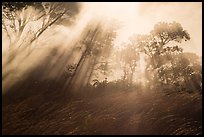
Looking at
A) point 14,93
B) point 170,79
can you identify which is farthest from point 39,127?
point 170,79

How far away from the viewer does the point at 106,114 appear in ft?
108

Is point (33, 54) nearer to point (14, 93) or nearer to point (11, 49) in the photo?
point (11, 49)

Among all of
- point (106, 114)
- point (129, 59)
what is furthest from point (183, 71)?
point (106, 114)

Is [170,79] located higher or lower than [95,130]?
higher

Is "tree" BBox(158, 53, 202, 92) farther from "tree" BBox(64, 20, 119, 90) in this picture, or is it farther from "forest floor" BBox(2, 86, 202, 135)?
"forest floor" BBox(2, 86, 202, 135)

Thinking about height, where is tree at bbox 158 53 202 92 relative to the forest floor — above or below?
above

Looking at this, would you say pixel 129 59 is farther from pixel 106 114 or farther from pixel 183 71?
pixel 106 114

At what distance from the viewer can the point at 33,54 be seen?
181 feet

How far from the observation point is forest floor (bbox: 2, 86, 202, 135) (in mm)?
29266

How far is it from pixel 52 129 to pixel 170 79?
3729cm

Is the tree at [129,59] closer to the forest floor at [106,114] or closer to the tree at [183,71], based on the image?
the tree at [183,71]

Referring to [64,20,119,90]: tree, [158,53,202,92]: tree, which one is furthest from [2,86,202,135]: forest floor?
[158,53,202,92]: tree

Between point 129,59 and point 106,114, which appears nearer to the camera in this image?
point 106,114

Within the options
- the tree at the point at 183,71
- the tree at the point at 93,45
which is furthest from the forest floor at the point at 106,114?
the tree at the point at 183,71
